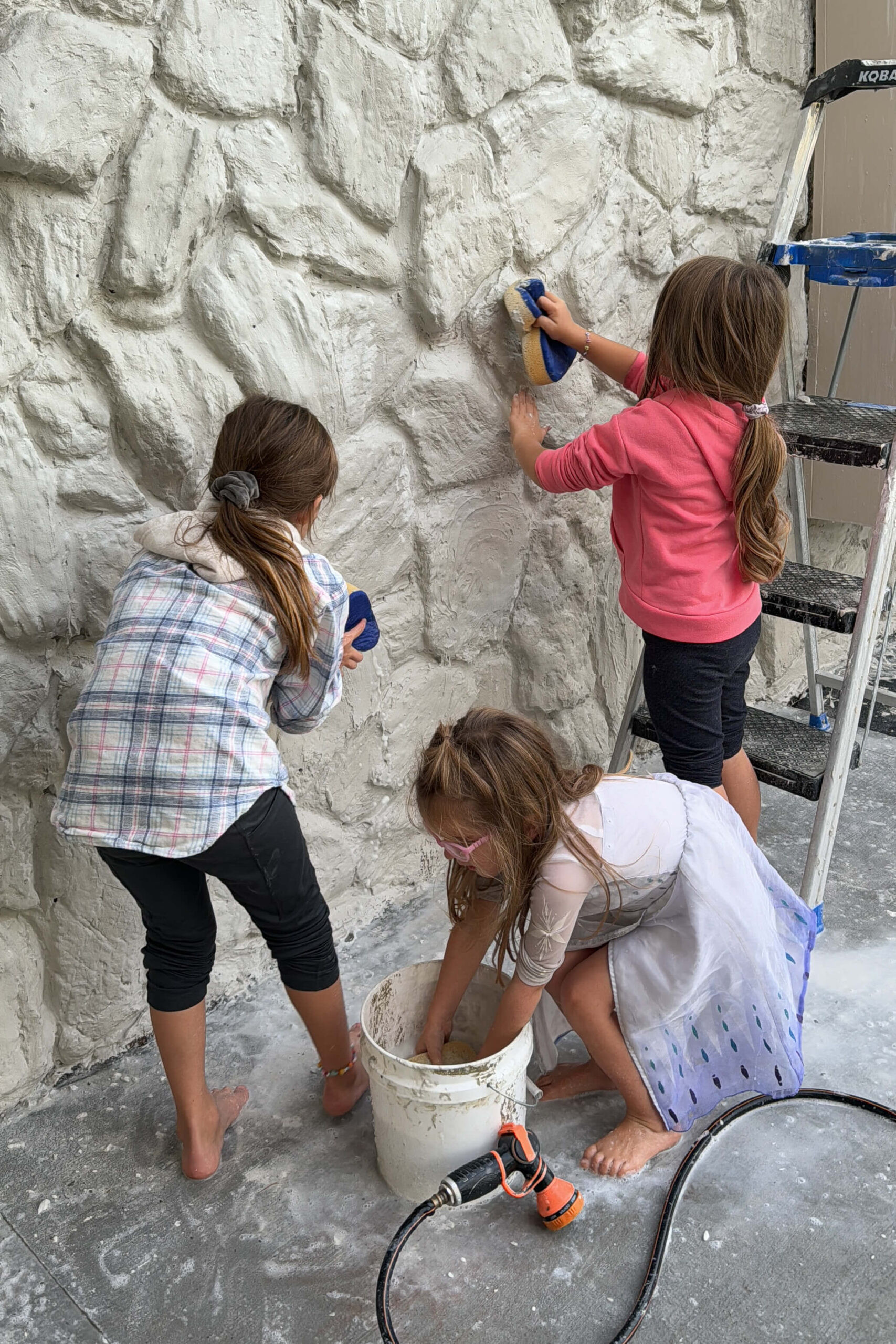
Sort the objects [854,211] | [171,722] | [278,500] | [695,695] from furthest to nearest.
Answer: [854,211]
[695,695]
[278,500]
[171,722]

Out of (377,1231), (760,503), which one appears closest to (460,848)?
(377,1231)

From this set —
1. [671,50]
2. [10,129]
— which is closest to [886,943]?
[671,50]

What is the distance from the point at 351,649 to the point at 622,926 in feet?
1.93

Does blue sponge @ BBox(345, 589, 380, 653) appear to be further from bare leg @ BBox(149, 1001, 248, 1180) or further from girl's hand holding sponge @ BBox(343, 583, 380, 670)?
bare leg @ BBox(149, 1001, 248, 1180)

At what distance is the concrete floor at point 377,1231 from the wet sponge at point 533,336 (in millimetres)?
1251

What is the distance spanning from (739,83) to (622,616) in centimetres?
120

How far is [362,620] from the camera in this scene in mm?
1694

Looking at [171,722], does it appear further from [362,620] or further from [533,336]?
[533,336]

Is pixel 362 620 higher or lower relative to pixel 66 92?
lower

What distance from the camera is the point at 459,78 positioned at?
1861 mm

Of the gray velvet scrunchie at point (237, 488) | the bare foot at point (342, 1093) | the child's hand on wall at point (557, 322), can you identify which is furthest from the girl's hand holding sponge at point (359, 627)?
the child's hand on wall at point (557, 322)

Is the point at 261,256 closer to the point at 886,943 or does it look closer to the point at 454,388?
the point at 454,388

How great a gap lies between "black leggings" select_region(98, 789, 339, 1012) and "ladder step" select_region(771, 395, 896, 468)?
116 cm

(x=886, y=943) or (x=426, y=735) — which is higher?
(x=426, y=735)
